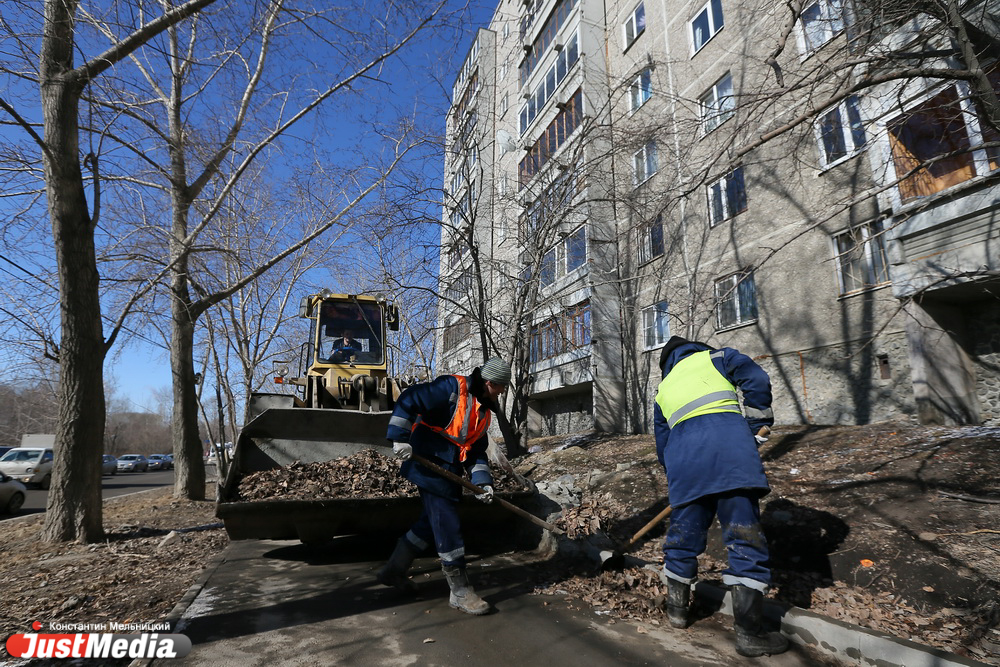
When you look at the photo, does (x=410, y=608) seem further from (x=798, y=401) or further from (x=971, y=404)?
(x=798, y=401)

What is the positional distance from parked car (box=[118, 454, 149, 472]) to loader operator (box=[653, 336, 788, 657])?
4126 cm

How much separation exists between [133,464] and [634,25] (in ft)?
126

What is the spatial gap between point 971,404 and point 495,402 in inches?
289

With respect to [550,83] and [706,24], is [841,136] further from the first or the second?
[550,83]

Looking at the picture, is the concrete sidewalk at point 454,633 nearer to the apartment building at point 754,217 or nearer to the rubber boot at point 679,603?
the rubber boot at point 679,603

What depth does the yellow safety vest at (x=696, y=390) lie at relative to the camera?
3.51m

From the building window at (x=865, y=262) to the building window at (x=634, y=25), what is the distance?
10.1 m

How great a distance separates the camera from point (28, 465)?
1711 centimetres

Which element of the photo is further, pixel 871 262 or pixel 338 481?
pixel 871 262

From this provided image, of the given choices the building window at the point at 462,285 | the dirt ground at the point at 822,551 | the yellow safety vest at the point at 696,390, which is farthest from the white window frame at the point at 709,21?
the yellow safety vest at the point at 696,390

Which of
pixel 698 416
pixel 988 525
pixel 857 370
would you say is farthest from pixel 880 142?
pixel 698 416

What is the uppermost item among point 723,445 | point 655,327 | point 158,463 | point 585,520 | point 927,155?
point 927,155

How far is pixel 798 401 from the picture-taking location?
34.3 ft

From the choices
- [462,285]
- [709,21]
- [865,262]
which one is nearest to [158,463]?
[462,285]
